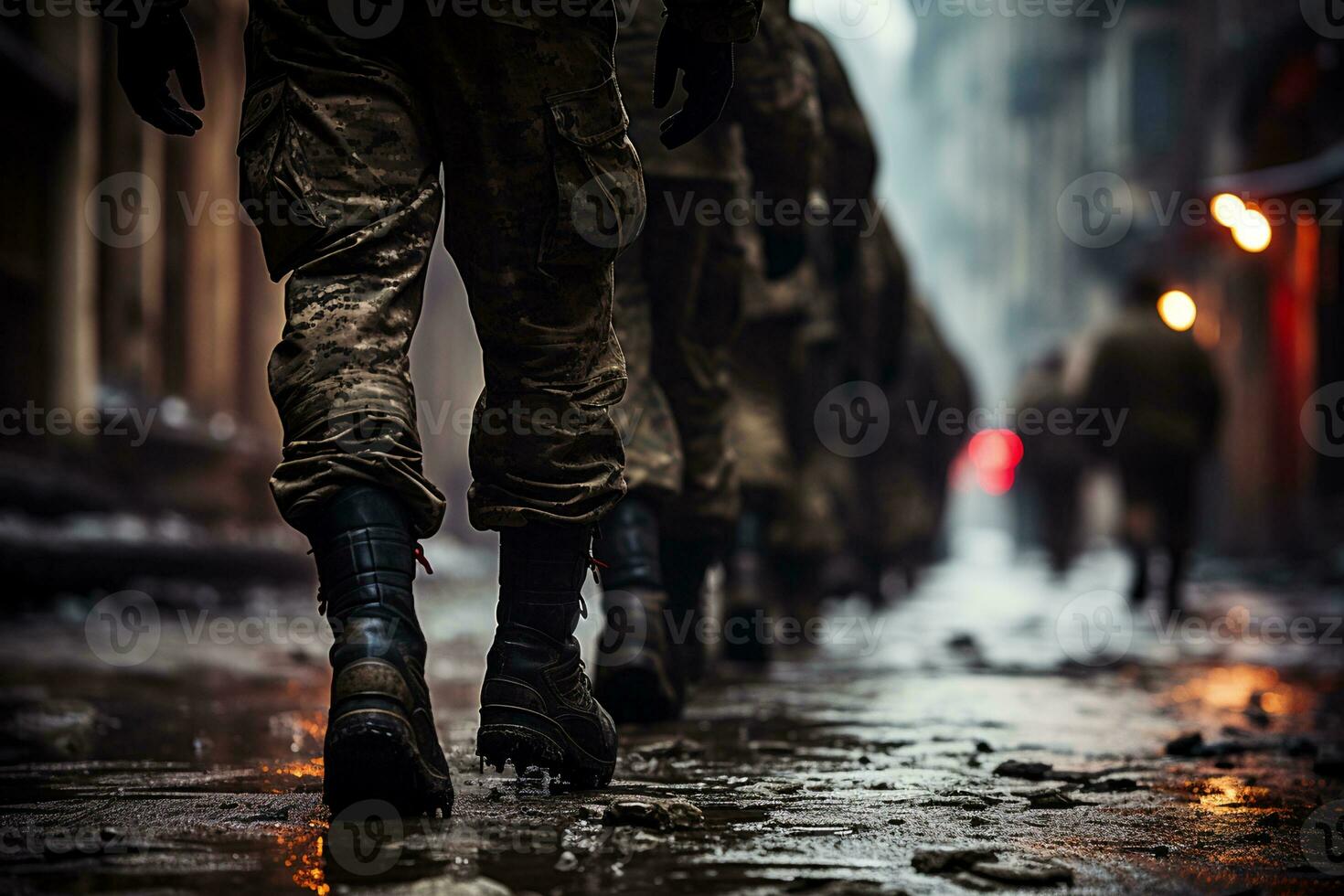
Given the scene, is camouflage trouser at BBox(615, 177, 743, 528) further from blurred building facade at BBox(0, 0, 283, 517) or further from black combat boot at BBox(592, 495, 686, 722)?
blurred building facade at BBox(0, 0, 283, 517)

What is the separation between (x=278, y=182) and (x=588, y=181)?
467mm

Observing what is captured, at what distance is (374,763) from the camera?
7.13ft

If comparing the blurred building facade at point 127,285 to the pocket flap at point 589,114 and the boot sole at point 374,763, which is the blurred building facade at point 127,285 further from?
the boot sole at point 374,763

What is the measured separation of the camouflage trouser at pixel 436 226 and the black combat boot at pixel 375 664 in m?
0.05

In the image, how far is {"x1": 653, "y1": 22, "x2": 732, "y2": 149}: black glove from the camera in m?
2.79

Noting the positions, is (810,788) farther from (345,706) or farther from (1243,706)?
(1243,706)

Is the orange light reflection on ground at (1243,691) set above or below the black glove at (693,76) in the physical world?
below

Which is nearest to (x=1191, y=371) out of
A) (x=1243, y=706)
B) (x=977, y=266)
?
(x=1243, y=706)

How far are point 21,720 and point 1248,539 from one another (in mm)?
20424

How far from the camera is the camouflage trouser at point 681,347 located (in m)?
3.90

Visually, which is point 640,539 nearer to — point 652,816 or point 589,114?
point 589,114

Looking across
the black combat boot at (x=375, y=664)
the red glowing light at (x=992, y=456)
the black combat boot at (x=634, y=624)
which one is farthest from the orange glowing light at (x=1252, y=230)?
the red glowing light at (x=992, y=456)

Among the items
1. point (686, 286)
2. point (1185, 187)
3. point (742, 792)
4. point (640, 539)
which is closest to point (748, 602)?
point (686, 286)

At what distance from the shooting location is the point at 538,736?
2.61 metres
